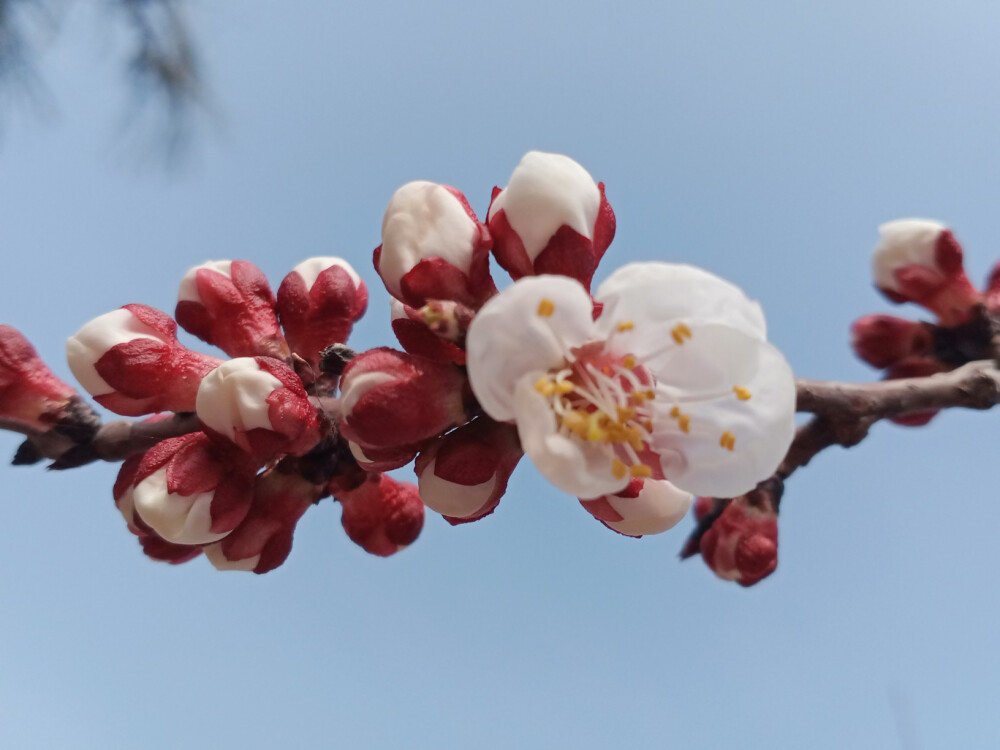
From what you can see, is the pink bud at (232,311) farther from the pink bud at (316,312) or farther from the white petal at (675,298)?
the white petal at (675,298)

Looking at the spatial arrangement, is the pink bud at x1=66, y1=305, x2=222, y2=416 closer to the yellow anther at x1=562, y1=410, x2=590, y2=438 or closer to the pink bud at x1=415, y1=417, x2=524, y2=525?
the pink bud at x1=415, y1=417, x2=524, y2=525

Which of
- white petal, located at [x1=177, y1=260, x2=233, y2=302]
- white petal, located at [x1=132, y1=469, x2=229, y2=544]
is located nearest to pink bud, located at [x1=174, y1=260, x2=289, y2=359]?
white petal, located at [x1=177, y1=260, x2=233, y2=302]

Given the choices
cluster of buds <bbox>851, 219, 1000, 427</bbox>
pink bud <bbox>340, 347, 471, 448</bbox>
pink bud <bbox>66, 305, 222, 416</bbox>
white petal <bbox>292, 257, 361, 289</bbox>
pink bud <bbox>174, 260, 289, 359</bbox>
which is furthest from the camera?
cluster of buds <bbox>851, 219, 1000, 427</bbox>

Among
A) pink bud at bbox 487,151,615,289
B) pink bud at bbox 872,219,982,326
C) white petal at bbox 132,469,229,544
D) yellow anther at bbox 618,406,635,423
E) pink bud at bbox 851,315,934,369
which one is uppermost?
pink bud at bbox 487,151,615,289

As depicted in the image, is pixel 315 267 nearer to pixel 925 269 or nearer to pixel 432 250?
pixel 432 250

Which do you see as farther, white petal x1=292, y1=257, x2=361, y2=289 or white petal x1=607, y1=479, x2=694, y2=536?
white petal x1=292, y1=257, x2=361, y2=289

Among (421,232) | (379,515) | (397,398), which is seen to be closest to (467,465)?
(397,398)
